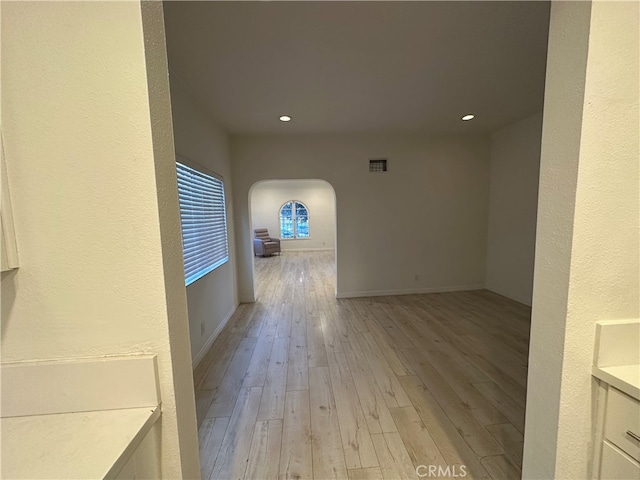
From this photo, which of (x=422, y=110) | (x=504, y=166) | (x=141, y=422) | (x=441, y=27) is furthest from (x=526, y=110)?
(x=141, y=422)

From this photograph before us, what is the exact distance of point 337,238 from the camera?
4066mm

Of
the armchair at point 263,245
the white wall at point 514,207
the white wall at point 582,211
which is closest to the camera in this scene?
the white wall at point 582,211

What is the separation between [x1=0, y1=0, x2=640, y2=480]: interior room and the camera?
60 cm

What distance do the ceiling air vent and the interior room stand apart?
0.11m

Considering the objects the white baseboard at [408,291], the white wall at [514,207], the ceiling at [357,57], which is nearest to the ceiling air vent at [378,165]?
the ceiling at [357,57]

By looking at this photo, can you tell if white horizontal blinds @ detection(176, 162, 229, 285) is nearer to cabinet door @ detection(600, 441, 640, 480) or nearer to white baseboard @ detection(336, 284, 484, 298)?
Result: white baseboard @ detection(336, 284, 484, 298)

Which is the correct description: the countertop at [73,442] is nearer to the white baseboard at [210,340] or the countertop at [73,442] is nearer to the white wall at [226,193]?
the white wall at [226,193]

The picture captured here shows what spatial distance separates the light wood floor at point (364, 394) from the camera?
1410 mm

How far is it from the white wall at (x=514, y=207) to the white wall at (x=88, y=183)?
165 inches

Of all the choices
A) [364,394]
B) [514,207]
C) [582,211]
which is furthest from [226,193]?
[514,207]

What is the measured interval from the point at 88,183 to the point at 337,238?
3.55 m

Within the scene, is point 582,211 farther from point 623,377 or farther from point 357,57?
point 357,57

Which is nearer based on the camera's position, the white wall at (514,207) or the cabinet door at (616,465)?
the cabinet door at (616,465)

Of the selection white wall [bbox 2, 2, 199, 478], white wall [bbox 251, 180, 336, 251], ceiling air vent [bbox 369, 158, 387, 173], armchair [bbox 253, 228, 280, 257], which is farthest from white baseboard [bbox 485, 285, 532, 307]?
white wall [bbox 251, 180, 336, 251]
